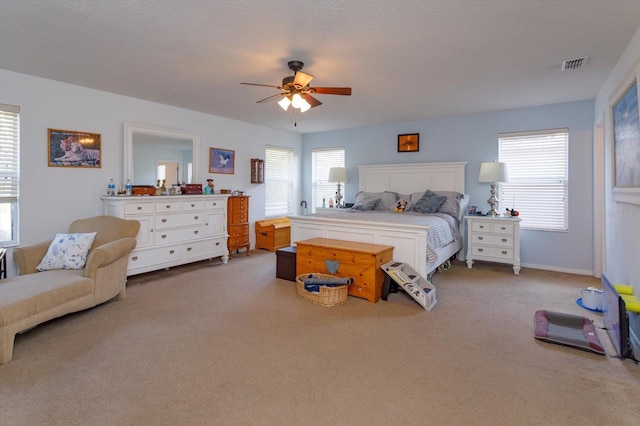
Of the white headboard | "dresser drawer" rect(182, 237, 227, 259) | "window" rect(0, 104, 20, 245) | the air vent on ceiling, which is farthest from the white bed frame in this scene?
"window" rect(0, 104, 20, 245)

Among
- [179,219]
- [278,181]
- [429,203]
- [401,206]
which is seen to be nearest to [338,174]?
[278,181]

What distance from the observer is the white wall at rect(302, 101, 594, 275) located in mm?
4672

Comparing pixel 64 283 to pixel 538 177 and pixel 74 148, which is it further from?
pixel 538 177

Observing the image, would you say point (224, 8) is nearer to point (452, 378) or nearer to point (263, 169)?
point (452, 378)

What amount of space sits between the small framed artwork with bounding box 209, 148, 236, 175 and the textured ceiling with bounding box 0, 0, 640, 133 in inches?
53.9

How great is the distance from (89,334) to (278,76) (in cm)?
311

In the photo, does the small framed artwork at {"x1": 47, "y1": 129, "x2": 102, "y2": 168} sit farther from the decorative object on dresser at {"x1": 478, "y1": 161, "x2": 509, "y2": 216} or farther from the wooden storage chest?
the decorative object on dresser at {"x1": 478, "y1": 161, "x2": 509, "y2": 216}

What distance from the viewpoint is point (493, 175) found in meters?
4.93

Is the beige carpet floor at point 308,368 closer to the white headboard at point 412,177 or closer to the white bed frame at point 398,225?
the white bed frame at point 398,225

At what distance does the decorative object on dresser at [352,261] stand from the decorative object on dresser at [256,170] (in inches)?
109

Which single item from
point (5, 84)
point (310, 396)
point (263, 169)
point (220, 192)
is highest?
point (5, 84)

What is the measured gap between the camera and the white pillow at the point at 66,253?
3.24 m

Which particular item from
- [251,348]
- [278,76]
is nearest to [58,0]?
[278,76]

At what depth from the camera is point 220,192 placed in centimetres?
574
